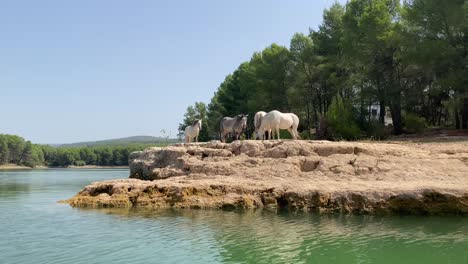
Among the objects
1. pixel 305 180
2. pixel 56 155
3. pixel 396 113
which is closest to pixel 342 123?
pixel 396 113

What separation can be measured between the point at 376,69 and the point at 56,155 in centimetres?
13623

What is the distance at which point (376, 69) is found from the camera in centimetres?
3055

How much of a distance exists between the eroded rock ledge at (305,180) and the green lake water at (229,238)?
0.72 m

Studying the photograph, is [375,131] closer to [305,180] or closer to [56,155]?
[305,180]

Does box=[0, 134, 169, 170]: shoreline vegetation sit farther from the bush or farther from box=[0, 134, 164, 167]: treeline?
the bush

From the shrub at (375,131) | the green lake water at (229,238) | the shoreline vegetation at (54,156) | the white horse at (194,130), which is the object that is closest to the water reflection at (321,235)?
the green lake water at (229,238)

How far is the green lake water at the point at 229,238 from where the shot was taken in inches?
328

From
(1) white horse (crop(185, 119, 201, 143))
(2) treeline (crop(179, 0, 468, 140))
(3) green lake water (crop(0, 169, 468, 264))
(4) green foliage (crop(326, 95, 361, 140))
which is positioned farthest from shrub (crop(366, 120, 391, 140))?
(3) green lake water (crop(0, 169, 468, 264))

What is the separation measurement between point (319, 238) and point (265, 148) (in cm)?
842

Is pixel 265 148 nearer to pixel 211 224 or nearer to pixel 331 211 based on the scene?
pixel 331 211

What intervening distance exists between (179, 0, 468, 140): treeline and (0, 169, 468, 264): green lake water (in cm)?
1441

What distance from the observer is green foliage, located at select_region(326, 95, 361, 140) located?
84.7ft

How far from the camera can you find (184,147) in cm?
1941

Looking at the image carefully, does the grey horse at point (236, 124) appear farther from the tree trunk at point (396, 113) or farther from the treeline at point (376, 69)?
the tree trunk at point (396, 113)
